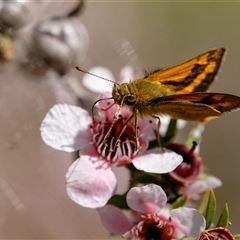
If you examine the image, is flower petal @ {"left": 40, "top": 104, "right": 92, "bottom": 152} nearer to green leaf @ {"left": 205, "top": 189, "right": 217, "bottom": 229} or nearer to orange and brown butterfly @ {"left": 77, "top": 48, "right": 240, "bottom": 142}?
orange and brown butterfly @ {"left": 77, "top": 48, "right": 240, "bottom": 142}

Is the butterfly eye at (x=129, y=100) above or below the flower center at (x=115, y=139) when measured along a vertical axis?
above

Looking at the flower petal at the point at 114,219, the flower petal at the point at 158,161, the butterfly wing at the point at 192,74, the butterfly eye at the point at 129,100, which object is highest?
the butterfly eye at the point at 129,100

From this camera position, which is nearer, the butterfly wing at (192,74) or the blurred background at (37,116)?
the butterfly wing at (192,74)

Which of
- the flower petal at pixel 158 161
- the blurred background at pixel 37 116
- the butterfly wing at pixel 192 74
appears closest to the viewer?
the flower petal at pixel 158 161

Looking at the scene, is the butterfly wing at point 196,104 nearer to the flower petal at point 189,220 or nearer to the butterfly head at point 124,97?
the butterfly head at point 124,97

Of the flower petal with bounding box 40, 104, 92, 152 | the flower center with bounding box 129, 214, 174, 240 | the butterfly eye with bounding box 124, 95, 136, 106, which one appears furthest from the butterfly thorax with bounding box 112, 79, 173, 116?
the flower center with bounding box 129, 214, 174, 240

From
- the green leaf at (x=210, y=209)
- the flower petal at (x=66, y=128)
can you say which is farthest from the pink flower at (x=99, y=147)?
the green leaf at (x=210, y=209)

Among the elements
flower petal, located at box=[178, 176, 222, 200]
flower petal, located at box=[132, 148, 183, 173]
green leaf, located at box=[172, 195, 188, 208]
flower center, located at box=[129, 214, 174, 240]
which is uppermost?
flower petal, located at box=[132, 148, 183, 173]
